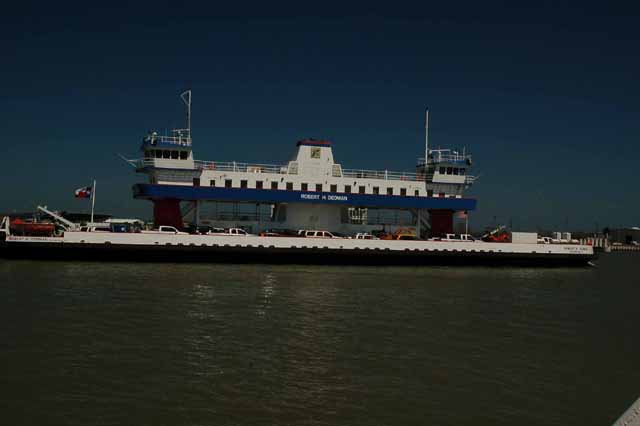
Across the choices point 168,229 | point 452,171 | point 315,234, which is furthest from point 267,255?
point 452,171

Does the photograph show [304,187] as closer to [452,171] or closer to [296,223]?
[296,223]

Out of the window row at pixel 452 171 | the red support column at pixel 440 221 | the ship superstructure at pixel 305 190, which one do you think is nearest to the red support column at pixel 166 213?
the ship superstructure at pixel 305 190

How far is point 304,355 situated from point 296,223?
2553 cm

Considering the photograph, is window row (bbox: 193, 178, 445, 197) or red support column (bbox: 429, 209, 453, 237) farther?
red support column (bbox: 429, 209, 453, 237)

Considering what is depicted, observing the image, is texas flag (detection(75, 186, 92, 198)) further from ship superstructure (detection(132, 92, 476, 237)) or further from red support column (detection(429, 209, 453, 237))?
red support column (detection(429, 209, 453, 237))

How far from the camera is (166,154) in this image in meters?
34.6

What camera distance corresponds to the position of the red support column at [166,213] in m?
34.3

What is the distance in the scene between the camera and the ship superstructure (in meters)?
34.5

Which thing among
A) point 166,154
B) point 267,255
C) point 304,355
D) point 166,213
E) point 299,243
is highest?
point 166,154

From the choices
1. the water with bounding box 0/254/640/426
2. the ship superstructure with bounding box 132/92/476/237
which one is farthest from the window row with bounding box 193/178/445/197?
the water with bounding box 0/254/640/426

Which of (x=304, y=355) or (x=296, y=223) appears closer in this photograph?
(x=304, y=355)

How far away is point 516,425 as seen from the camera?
8.66 m

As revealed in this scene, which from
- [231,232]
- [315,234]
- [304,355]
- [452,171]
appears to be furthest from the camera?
[452,171]

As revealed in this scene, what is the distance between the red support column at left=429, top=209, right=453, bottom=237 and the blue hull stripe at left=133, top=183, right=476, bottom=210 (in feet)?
3.04
